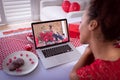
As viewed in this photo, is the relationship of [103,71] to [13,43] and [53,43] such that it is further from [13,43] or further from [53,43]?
[13,43]

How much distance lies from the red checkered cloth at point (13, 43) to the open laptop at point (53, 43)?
0.07m

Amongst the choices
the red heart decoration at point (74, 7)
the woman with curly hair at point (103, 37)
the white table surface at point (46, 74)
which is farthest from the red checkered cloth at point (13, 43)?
the red heart decoration at point (74, 7)

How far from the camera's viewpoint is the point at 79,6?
7.75ft

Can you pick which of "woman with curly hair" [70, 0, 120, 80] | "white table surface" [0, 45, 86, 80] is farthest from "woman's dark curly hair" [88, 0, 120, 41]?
"white table surface" [0, 45, 86, 80]

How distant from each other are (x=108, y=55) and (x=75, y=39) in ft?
1.62

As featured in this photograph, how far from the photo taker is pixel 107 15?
52 cm

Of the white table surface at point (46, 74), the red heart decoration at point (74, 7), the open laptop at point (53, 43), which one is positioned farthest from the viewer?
Answer: the red heart decoration at point (74, 7)

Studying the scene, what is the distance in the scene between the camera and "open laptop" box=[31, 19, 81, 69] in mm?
913

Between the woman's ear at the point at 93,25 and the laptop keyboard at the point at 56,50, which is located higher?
the woman's ear at the point at 93,25

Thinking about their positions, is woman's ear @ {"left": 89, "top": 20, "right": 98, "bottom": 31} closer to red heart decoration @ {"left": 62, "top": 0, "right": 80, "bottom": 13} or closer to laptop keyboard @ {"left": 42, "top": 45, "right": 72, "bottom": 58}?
laptop keyboard @ {"left": 42, "top": 45, "right": 72, "bottom": 58}

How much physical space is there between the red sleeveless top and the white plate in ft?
1.08

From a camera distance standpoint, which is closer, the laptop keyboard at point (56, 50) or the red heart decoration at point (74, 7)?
the laptop keyboard at point (56, 50)

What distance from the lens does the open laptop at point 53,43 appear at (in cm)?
91

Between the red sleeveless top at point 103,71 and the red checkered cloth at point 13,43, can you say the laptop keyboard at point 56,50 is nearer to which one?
the red checkered cloth at point 13,43
